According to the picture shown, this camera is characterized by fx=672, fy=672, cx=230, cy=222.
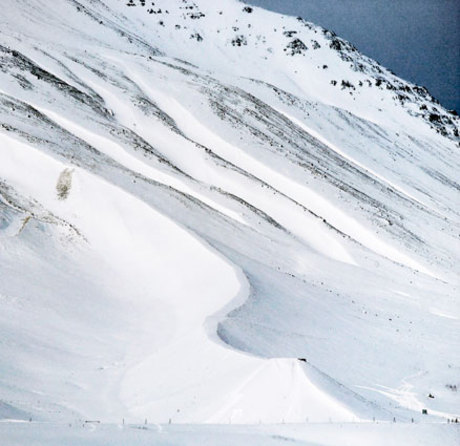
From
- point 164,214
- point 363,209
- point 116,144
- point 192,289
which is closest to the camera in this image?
point 192,289

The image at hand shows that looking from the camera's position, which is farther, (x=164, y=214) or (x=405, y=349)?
(x=164, y=214)

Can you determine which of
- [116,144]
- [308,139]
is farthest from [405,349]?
[308,139]

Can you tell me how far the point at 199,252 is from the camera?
27797 mm

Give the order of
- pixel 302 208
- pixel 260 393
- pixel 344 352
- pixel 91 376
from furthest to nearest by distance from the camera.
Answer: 1. pixel 302 208
2. pixel 344 352
3. pixel 91 376
4. pixel 260 393

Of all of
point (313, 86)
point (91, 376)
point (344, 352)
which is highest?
point (313, 86)

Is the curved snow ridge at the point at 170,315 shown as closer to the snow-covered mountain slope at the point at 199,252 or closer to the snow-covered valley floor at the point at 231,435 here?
the snow-covered mountain slope at the point at 199,252

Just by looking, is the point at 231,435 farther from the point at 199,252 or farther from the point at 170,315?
the point at 199,252

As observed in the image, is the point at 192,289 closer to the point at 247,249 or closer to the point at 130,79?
the point at 247,249

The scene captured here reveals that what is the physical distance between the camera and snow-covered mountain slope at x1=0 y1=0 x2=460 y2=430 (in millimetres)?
17047

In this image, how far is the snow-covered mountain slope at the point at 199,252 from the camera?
17047 mm

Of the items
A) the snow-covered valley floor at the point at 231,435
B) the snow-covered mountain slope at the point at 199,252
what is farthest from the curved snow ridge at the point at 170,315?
the snow-covered valley floor at the point at 231,435

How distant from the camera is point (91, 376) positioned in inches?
725

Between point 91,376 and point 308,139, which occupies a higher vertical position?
point 308,139

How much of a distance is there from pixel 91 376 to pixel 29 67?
108ft
